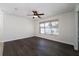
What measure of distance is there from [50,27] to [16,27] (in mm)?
3285

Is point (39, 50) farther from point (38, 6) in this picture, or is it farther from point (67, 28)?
point (67, 28)

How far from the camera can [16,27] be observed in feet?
22.7

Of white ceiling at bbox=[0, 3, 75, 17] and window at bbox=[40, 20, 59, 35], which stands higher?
white ceiling at bbox=[0, 3, 75, 17]

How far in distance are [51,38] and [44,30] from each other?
1.52 m

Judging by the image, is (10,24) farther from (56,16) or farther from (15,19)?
(56,16)

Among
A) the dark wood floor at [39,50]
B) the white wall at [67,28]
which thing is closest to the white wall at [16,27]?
the dark wood floor at [39,50]

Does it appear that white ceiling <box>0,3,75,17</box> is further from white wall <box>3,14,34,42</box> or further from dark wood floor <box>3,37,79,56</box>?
dark wood floor <box>3,37,79,56</box>

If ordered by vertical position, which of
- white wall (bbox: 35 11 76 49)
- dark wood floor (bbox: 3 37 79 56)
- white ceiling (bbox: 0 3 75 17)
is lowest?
dark wood floor (bbox: 3 37 79 56)

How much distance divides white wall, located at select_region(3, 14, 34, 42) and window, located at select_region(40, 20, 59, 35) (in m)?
1.65

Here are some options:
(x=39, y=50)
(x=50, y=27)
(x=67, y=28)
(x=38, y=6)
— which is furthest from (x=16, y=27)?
(x=67, y=28)

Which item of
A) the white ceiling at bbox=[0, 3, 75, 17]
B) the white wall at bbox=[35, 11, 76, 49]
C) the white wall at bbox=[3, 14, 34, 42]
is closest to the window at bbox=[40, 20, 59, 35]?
the white wall at bbox=[35, 11, 76, 49]

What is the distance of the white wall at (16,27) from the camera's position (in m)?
6.02

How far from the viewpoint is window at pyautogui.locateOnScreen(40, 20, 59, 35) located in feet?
20.7

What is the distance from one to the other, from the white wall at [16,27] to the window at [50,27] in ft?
A: 5.41
